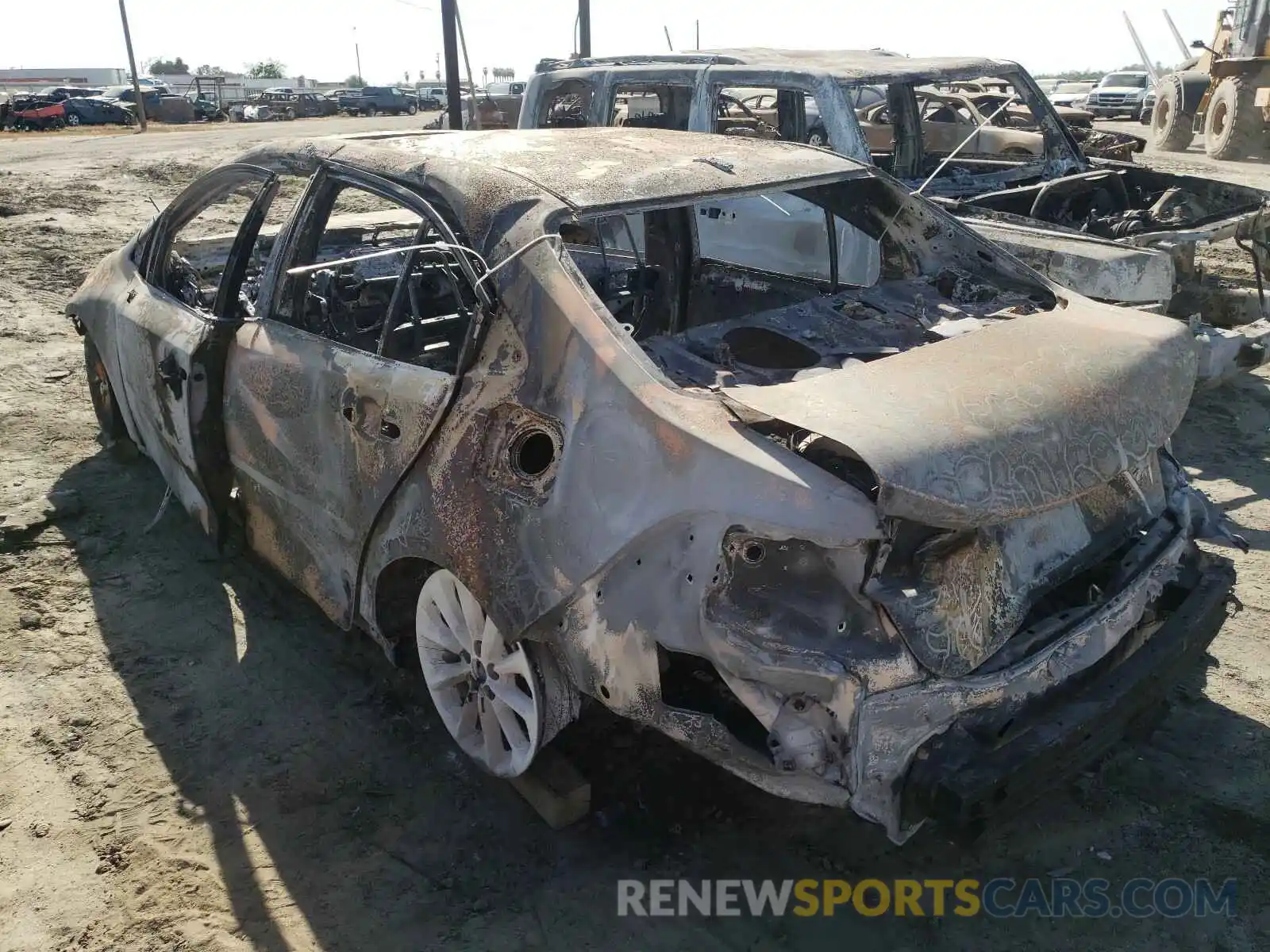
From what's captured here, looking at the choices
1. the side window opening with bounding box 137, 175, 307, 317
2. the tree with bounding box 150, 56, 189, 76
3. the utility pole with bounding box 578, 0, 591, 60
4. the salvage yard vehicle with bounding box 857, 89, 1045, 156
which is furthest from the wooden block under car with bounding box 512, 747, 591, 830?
the tree with bounding box 150, 56, 189, 76

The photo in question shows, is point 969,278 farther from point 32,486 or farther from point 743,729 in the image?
point 32,486

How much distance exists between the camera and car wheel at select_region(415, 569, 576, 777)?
8.29 ft

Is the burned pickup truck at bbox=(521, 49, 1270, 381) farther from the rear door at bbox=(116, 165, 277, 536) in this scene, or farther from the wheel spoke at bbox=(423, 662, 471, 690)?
the wheel spoke at bbox=(423, 662, 471, 690)

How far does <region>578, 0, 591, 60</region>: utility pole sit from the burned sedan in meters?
13.7

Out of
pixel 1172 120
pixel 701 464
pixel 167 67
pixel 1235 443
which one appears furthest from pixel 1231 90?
pixel 167 67

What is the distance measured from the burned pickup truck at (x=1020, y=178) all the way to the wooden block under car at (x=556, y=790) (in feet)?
11.5

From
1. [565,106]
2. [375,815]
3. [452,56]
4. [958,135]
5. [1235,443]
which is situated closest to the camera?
[375,815]

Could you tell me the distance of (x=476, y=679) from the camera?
275 cm

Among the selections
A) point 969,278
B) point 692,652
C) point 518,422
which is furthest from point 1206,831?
point 518,422

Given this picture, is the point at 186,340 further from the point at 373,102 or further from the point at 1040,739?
the point at 373,102

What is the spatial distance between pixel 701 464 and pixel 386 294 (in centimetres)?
256

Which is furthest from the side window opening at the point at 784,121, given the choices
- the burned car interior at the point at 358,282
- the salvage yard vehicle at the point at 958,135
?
the burned car interior at the point at 358,282

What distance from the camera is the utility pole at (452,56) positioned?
11.4 metres

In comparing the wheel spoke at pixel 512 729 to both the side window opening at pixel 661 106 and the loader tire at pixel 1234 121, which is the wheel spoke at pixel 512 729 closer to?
the side window opening at pixel 661 106
